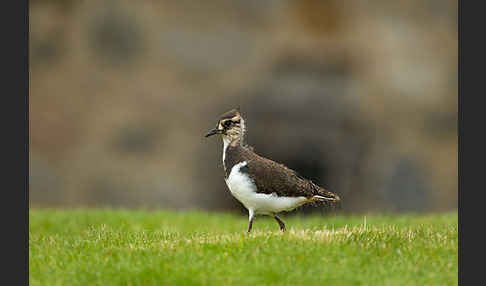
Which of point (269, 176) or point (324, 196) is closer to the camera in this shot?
point (269, 176)

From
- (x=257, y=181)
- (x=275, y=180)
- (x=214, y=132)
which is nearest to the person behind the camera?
(x=257, y=181)

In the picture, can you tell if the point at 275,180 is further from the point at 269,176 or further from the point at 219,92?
the point at 219,92

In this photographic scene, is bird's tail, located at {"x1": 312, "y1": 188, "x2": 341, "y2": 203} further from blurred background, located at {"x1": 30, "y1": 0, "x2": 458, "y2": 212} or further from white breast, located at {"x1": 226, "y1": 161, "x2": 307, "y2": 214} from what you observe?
blurred background, located at {"x1": 30, "y1": 0, "x2": 458, "y2": 212}

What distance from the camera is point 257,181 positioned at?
1205 centimetres

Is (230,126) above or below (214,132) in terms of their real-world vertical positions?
above

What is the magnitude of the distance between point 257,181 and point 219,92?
18.1 metres

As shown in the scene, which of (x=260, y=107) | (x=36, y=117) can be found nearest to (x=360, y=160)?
(x=260, y=107)

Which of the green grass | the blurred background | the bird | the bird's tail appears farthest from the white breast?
the blurred background

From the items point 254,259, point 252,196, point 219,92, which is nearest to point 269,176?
point 252,196

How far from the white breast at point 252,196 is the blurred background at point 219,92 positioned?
15757mm

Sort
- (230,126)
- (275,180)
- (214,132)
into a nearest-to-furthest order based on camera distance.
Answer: (275,180) < (214,132) < (230,126)

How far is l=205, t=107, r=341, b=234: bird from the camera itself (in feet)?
39.7

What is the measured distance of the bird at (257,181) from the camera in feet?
39.7

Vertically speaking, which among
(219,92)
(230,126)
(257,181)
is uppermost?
(219,92)
